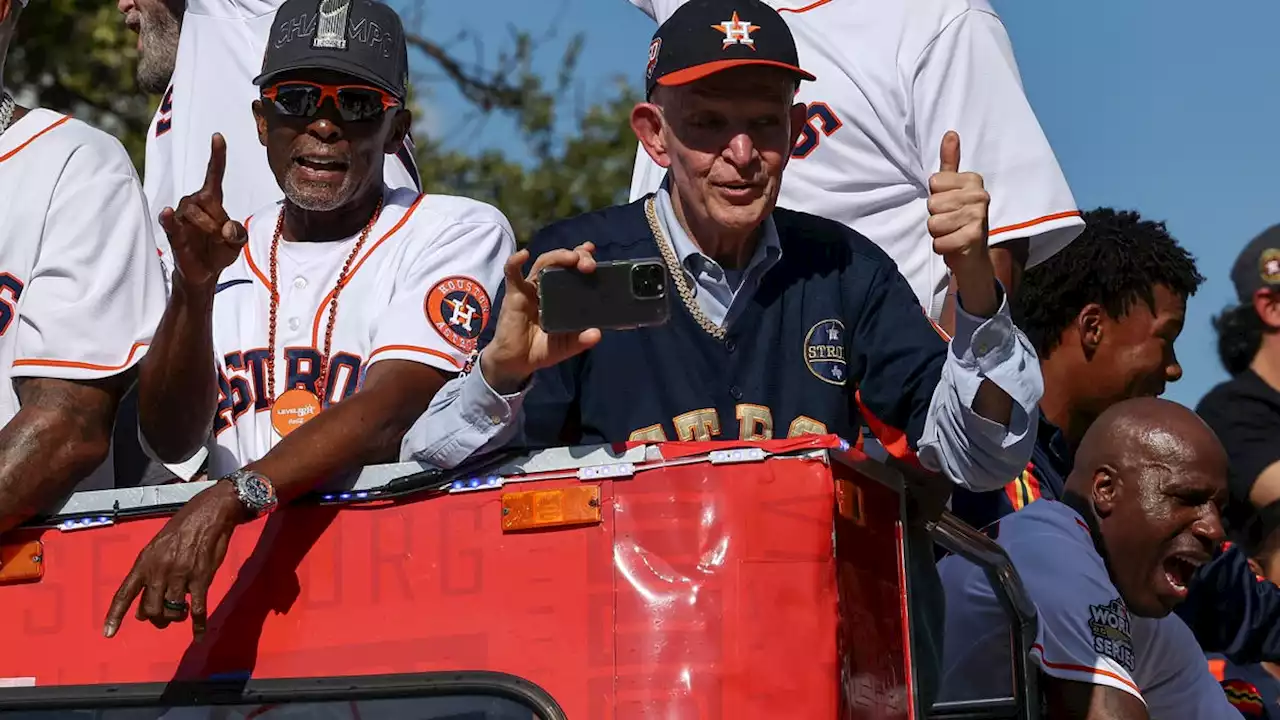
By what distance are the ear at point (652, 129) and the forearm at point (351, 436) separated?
63 cm

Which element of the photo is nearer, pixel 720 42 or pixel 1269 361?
pixel 720 42

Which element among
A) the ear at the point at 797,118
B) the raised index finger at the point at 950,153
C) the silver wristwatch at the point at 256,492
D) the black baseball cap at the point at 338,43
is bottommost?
the silver wristwatch at the point at 256,492

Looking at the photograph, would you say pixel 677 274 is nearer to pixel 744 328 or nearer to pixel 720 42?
pixel 744 328

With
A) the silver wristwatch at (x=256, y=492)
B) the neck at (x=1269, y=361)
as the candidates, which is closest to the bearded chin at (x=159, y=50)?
the silver wristwatch at (x=256, y=492)

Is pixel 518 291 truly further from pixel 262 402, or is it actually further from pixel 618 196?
pixel 618 196

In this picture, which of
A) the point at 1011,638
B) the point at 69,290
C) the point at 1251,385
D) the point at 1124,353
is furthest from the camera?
the point at 1251,385

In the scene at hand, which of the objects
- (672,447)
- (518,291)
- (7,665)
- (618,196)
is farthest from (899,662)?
(618,196)

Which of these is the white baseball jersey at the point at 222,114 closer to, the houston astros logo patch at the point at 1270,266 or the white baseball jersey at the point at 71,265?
the white baseball jersey at the point at 71,265

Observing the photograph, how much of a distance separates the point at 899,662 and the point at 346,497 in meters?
0.92

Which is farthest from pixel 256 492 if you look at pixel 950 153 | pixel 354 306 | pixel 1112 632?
pixel 1112 632

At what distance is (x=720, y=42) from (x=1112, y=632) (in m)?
1.60

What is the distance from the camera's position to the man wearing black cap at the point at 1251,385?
629 centimetres

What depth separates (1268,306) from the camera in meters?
6.75

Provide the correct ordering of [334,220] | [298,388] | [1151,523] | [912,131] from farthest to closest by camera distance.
Answer: [1151,523] < [912,131] < [334,220] < [298,388]
